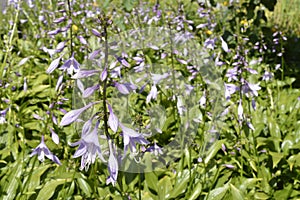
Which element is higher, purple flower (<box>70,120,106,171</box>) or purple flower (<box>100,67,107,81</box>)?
purple flower (<box>100,67,107,81</box>)

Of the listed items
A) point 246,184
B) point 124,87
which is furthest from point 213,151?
A: point 124,87

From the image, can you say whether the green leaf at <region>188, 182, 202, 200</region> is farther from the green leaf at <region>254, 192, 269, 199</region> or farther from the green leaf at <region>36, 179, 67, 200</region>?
the green leaf at <region>36, 179, 67, 200</region>

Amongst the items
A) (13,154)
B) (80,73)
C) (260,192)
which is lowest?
(260,192)

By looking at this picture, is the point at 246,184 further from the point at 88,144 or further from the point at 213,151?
the point at 88,144

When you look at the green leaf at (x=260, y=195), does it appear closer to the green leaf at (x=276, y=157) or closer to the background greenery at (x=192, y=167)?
the background greenery at (x=192, y=167)

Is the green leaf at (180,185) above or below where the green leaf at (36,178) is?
below

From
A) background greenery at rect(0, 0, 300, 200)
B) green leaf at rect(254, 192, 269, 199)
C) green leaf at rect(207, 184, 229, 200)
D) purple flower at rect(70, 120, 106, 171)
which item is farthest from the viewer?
green leaf at rect(254, 192, 269, 199)

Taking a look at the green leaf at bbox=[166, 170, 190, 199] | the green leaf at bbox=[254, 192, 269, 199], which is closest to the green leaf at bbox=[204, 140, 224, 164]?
the green leaf at bbox=[166, 170, 190, 199]

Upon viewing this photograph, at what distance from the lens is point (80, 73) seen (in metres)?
1.53

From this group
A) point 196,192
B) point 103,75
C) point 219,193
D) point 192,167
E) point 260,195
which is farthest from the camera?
point 192,167

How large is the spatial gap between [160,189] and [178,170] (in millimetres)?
378

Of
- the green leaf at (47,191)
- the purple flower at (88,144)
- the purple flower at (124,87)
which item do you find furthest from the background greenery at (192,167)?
the purple flower at (124,87)

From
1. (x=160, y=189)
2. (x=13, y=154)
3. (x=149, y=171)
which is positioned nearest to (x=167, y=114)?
(x=149, y=171)

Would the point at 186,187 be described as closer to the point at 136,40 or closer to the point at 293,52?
the point at 136,40
